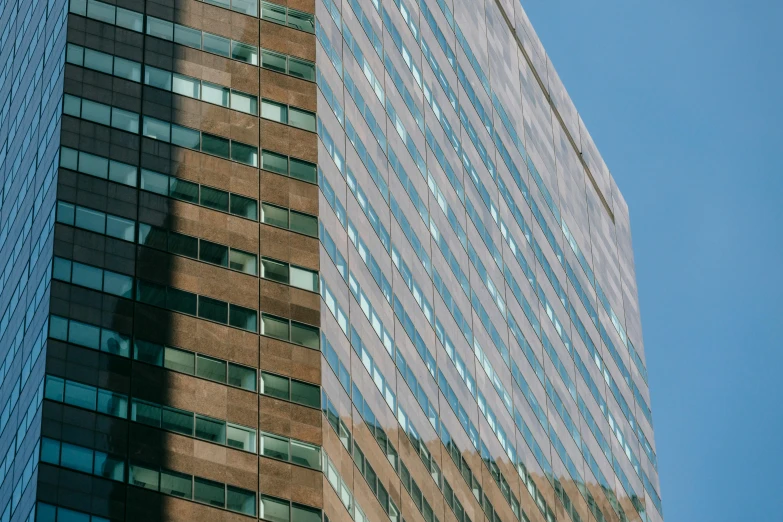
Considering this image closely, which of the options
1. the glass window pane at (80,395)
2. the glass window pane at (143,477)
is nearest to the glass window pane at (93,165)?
the glass window pane at (80,395)

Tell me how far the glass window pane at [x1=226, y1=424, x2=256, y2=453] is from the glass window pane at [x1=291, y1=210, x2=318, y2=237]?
12788mm

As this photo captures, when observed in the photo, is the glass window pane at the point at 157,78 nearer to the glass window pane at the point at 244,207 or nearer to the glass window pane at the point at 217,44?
the glass window pane at the point at 217,44

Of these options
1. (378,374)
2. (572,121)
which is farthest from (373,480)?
(572,121)

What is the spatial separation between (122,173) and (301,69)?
13.9 metres

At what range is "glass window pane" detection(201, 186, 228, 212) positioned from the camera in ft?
353

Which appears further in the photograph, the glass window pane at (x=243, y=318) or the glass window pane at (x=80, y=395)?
the glass window pane at (x=243, y=318)

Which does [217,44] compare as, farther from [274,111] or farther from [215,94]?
[274,111]

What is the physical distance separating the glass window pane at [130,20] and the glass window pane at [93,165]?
9207 mm

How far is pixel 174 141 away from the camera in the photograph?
109 metres

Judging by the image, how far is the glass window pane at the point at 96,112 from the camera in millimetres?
108000

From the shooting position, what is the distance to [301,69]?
11569 centimetres

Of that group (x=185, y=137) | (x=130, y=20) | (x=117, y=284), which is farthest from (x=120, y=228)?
(x=130, y=20)

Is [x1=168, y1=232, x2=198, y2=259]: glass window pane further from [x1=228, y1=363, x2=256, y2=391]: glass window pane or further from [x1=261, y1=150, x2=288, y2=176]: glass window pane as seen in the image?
[x1=261, y1=150, x2=288, y2=176]: glass window pane

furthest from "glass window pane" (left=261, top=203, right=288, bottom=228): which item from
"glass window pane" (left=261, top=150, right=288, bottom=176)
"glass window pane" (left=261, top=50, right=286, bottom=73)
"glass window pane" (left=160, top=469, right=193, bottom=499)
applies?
"glass window pane" (left=160, top=469, right=193, bottom=499)
